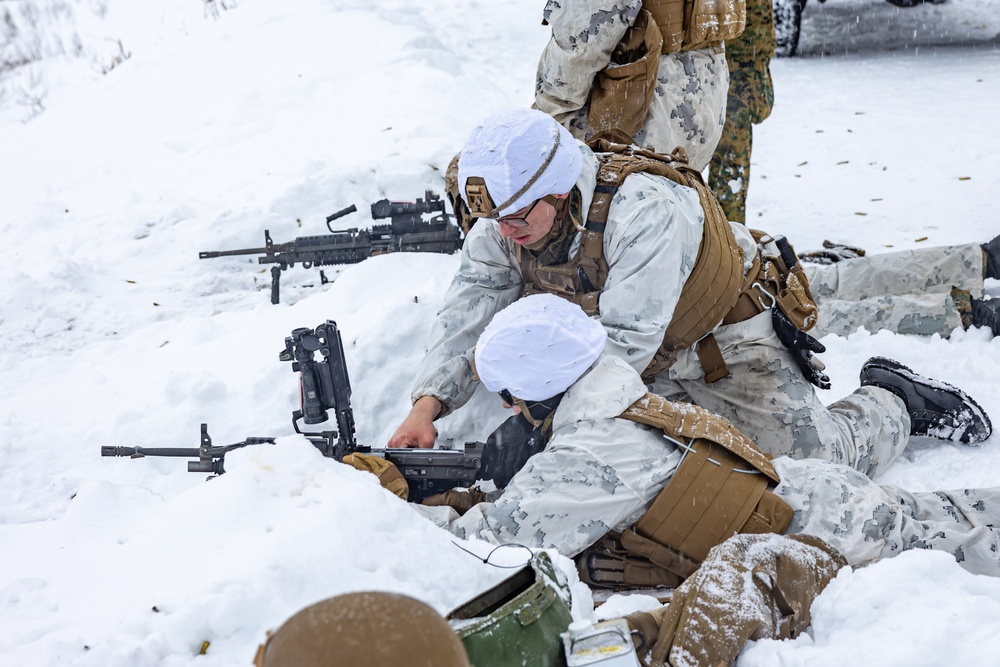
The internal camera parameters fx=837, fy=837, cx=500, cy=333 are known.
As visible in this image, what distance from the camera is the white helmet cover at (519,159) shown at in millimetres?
3033

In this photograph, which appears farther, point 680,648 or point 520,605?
point 680,648

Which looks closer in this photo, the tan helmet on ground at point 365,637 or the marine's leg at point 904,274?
the tan helmet on ground at point 365,637

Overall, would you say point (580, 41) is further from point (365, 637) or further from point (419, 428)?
point (365, 637)

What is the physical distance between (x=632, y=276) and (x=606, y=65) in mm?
1575

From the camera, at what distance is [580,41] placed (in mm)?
4066

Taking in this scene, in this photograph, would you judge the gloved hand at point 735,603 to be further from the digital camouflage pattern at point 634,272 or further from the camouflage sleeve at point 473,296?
the camouflage sleeve at point 473,296

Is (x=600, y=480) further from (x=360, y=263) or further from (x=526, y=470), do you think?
(x=360, y=263)

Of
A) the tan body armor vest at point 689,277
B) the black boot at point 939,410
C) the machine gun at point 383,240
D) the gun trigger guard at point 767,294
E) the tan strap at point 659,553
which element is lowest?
the black boot at point 939,410

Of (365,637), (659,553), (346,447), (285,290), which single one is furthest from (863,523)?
(285,290)

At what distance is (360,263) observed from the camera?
5.21 meters

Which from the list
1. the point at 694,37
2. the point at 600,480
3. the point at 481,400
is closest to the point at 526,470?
the point at 600,480

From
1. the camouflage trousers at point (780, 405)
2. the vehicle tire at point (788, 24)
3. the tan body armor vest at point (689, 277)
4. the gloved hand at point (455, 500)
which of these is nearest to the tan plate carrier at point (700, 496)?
the gloved hand at point (455, 500)

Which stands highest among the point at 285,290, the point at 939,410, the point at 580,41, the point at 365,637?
the point at 580,41

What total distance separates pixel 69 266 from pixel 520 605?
5.45m
